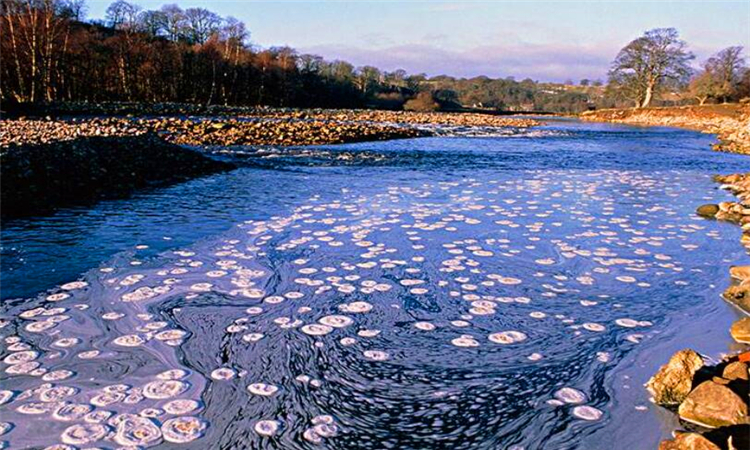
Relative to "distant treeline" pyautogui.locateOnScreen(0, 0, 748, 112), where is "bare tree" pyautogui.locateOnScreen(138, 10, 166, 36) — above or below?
above

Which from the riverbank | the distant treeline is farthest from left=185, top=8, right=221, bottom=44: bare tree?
the riverbank

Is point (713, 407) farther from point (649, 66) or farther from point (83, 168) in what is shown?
point (649, 66)

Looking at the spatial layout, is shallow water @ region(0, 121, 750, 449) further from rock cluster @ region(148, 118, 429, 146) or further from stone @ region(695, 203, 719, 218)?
rock cluster @ region(148, 118, 429, 146)

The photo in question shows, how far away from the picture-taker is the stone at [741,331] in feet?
12.0

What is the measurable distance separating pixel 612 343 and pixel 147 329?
338 centimetres

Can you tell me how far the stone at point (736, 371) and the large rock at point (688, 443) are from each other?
77cm

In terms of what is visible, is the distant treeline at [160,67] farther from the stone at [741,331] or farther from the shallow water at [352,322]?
the stone at [741,331]

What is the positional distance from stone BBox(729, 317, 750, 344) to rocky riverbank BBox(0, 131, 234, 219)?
331 inches

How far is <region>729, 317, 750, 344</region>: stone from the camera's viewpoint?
3.67 m

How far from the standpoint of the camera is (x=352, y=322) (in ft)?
13.2

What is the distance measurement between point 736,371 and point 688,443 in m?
0.95

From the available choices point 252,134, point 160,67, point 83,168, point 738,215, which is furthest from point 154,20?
point 738,215

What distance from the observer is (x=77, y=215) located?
7.50m

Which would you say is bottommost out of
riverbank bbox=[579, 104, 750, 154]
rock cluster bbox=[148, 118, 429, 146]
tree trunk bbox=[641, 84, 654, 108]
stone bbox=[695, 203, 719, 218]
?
stone bbox=[695, 203, 719, 218]
